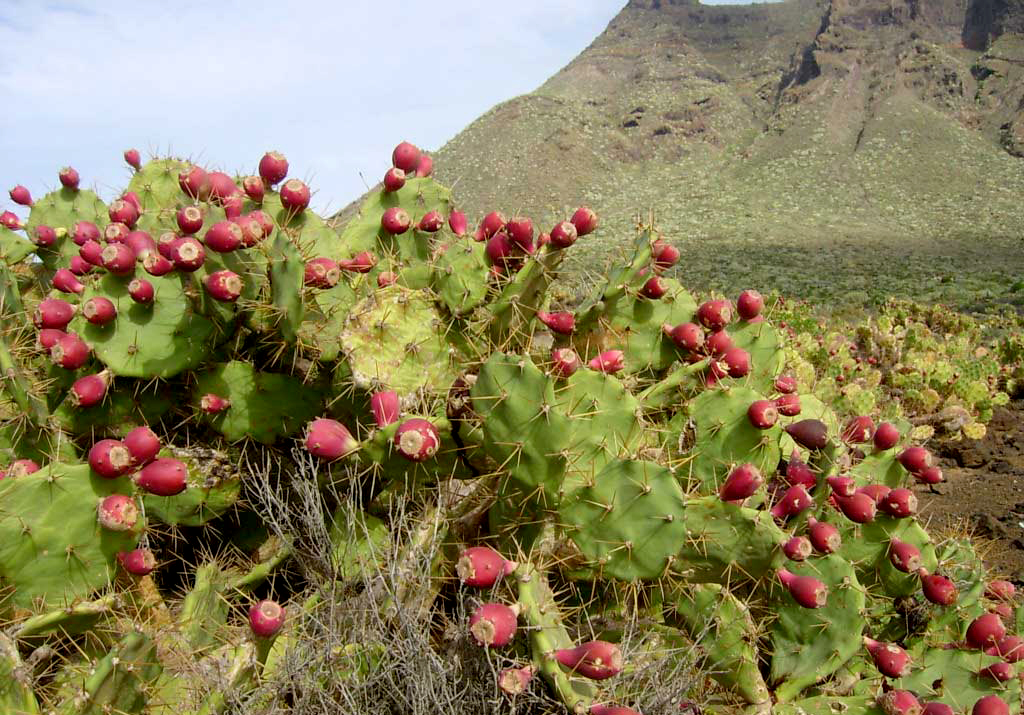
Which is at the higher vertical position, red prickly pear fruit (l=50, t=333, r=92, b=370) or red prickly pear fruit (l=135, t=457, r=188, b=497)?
red prickly pear fruit (l=50, t=333, r=92, b=370)

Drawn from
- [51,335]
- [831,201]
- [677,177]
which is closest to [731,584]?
[51,335]

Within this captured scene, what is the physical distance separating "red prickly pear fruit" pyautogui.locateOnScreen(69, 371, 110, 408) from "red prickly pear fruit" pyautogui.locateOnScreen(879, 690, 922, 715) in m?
3.09

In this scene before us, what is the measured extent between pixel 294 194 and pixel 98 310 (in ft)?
3.00

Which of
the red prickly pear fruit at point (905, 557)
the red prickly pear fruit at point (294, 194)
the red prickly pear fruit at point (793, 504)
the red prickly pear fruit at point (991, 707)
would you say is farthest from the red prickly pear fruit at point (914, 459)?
the red prickly pear fruit at point (294, 194)

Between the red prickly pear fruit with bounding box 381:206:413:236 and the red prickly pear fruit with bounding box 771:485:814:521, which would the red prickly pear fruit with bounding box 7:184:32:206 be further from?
the red prickly pear fruit with bounding box 771:485:814:521

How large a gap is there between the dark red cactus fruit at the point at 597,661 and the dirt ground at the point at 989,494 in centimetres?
235

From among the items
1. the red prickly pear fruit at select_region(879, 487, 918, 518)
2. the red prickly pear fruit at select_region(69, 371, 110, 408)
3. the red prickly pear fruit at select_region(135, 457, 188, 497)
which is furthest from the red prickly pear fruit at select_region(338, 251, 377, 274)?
the red prickly pear fruit at select_region(879, 487, 918, 518)

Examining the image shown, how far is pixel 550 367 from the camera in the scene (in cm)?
281

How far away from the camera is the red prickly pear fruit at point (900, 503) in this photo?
9.71 feet

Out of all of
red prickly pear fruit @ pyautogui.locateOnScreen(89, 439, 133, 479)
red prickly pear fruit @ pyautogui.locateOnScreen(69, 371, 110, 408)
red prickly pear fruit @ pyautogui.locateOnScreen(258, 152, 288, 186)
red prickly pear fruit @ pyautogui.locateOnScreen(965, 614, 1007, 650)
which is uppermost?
red prickly pear fruit @ pyautogui.locateOnScreen(258, 152, 288, 186)

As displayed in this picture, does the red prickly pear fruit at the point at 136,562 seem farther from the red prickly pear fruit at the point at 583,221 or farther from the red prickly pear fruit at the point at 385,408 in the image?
the red prickly pear fruit at the point at 583,221

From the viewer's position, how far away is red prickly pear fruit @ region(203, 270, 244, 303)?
2695 mm

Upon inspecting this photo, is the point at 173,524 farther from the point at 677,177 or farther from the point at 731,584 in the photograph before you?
the point at 677,177

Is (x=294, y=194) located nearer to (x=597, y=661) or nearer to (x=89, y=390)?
(x=89, y=390)
